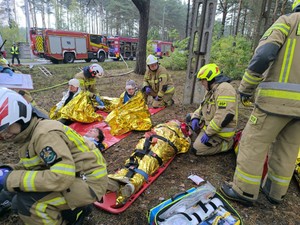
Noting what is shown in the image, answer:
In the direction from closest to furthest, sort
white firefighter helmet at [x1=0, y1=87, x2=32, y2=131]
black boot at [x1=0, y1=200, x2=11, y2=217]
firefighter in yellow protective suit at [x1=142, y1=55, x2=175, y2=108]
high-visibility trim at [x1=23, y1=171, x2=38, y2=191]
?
white firefighter helmet at [x1=0, y1=87, x2=32, y2=131], high-visibility trim at [x1=23, y1=171, x2=38, y2=191], black boot at [x1=0, y1=200, x2=11, y2=217], firefighter in yellow protective suit at [x1=142, y1=55, x2=175, y2=108]

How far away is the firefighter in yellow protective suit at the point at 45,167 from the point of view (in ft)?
4.97

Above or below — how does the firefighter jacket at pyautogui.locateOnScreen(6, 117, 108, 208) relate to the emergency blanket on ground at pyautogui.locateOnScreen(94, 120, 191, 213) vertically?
above

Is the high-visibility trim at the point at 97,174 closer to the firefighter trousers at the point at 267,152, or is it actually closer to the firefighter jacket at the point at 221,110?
the firefighter trousers at the point at 267,152

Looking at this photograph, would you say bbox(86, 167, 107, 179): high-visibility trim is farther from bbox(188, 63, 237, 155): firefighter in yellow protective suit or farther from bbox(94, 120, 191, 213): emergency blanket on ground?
bbox(188, 63, 237, 155): firefighter in yellow protective suit

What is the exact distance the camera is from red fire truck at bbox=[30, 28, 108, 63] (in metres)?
15.9

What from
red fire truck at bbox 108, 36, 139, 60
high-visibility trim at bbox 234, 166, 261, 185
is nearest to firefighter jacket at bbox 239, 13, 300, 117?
high-visibility trim at bbox 234, 166, 261, 185

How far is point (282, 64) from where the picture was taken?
2.12m

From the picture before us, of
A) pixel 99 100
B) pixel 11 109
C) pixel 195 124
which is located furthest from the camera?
pixel 99 100

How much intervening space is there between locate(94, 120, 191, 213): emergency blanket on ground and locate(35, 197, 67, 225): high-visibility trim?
61cm

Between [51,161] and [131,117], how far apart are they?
3019 millimetres

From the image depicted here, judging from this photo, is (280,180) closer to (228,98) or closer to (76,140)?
(228,98)

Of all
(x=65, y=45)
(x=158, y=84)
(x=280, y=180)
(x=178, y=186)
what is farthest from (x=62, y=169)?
(x=65, y=45)

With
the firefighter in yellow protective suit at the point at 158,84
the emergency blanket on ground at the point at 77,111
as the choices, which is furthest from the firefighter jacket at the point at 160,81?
the emergency blanket on ground at the point at 77,111

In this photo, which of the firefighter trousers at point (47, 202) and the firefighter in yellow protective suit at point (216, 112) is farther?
the firefighter in yellow protective suit at point (216, 112)
